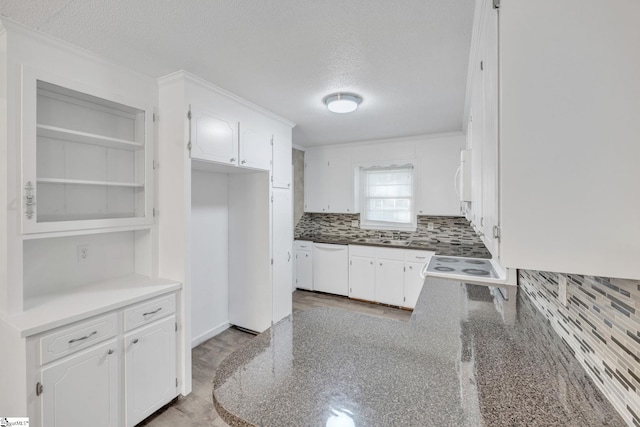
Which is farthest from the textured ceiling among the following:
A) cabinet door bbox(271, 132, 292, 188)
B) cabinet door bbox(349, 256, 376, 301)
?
cabinet door bbox(349, 256, 376, 301)

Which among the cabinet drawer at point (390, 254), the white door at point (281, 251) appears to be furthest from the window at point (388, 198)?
the white door at point (281, 251)

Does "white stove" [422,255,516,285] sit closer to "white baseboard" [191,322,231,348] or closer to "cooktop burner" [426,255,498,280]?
"cooktop burner" [426,255,498,280]

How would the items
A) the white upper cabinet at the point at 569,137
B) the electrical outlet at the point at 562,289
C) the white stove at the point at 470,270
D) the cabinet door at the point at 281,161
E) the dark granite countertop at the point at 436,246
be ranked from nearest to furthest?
the white upper cabinet at the point at 569,137, the electrical outlet at the point at 562,289, the white stove at the point at 470,270, the cabinet door at the point at 281,161, the dark granite countertop at the point at 436,246

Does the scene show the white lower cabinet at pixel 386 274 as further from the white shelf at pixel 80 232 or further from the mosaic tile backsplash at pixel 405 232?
the white shelf at pixel 80 232

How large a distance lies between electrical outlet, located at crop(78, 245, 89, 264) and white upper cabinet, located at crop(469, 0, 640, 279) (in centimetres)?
253

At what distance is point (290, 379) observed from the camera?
897 millimetres

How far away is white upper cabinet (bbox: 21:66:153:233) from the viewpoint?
1.56 m

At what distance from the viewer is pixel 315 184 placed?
475 centimetres

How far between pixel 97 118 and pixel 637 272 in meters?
2.87

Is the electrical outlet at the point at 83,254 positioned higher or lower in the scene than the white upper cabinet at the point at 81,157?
lower

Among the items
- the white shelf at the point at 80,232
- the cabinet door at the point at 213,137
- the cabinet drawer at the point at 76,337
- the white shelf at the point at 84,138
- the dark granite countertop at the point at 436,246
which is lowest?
the cabinet drawer at the point at 76,337

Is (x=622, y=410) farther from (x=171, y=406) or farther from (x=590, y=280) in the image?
(x=171, y=406)

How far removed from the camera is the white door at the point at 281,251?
123 inches

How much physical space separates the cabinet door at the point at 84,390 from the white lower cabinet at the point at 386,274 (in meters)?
3.05
